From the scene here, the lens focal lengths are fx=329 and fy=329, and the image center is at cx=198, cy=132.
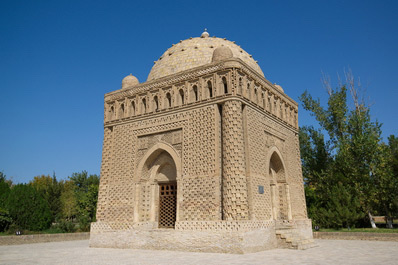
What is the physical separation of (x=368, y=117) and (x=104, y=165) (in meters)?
15.7

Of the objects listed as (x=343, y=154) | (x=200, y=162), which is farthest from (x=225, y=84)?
(x=343, y=154)

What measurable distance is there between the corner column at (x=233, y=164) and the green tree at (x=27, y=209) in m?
13.5

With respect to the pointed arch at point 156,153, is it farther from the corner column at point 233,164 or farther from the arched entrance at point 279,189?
the arched entrance at point 279,189

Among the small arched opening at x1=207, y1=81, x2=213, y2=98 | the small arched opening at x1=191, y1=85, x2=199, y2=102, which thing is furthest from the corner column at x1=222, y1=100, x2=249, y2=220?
the small arched opening at x1=191, y1=85, x2=199, y2=102

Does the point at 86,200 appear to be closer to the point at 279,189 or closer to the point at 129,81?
the point at 129,81

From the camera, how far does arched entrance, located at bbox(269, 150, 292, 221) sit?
12.6 metres

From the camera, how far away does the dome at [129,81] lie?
540 inches

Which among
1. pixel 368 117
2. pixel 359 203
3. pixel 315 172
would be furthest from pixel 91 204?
pixel 368 117

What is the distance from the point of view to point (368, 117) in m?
19.8

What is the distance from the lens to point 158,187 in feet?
39.4

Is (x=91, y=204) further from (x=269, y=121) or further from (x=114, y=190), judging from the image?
(x=269, y=121)

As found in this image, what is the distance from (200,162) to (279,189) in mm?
4352

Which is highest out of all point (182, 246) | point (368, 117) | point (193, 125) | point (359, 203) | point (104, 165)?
point (368, 117)

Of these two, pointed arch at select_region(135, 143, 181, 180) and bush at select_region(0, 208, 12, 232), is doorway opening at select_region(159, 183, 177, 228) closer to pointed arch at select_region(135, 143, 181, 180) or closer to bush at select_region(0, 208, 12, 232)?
pointed arch at select_region(135, 143, 181, 180)
